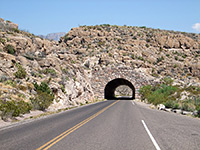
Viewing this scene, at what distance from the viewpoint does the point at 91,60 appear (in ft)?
180

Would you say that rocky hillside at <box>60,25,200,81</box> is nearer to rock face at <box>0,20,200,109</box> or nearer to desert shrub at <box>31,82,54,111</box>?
rock face at <box>0,20,200,109</box>

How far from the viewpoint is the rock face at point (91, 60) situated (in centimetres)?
2544

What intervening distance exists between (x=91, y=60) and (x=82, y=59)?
2.45 meters

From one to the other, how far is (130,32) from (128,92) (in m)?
35.6

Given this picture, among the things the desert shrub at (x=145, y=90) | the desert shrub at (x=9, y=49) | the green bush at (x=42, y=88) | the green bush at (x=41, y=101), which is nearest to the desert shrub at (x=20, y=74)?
the green bush at (x=42, y=88)

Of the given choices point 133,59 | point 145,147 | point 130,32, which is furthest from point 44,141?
point 130,32

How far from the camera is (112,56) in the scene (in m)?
Answer: 55.5

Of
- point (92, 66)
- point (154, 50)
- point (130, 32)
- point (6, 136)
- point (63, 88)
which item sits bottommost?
point (6, 136)

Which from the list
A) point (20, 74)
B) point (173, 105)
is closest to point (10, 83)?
point (20, 74)

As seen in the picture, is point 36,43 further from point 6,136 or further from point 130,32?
point 130,32

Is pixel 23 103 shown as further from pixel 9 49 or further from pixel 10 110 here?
pixel 9 49

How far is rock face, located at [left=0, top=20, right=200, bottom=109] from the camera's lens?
25438 millimetres

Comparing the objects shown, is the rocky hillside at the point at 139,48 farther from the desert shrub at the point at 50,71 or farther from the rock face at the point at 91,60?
the desert shrub at the point at 50,71

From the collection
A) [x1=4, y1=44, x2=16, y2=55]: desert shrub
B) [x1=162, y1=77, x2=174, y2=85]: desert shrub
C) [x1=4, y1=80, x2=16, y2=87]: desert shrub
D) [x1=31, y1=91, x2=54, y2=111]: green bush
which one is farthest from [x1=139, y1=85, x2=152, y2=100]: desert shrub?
[x1=4, y1=80, x2=16, y2=87]: desert shrub
